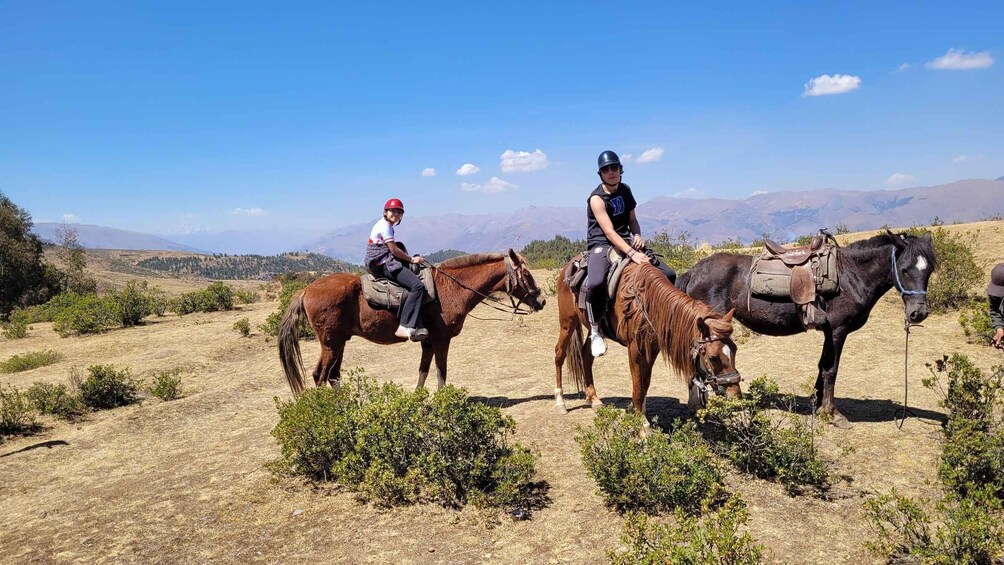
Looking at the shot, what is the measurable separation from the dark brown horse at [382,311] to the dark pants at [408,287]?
0.27 m

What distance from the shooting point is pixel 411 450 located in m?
4.85

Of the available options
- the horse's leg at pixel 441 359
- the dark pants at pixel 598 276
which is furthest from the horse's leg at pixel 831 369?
the horse's leg at pixel 441 359

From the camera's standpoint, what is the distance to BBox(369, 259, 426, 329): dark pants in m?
6.90

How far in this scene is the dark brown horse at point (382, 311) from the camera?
697 cm

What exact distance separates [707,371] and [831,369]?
2851mm

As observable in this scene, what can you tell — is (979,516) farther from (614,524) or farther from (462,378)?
(462,378)

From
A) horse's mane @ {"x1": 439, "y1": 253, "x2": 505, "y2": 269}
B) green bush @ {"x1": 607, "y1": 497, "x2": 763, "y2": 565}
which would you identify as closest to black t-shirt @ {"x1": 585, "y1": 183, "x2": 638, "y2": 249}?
horse's mane @ {"x1": 439, "y1": 253, "x2": 505, "y2": 269}

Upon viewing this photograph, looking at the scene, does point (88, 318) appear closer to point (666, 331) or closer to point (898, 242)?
point (666, 331)

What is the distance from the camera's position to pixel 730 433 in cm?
474

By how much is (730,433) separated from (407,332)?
4343mm

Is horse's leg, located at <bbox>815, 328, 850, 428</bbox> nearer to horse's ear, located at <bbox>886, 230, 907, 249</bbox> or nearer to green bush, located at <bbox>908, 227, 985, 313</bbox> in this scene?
horse's ear, located at <bbox>886, 230, 907, 249</bbox>

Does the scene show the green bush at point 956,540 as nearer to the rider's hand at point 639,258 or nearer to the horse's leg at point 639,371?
the horse's leg at point 639,371

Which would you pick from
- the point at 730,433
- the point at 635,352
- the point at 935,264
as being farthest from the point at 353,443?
the point at 935,264

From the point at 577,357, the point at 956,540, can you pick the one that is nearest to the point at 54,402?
the point at 577,357
